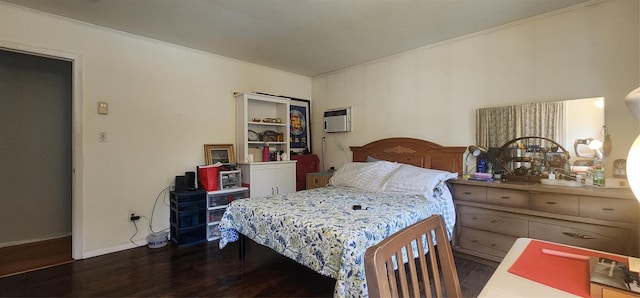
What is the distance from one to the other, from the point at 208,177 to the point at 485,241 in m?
3.12

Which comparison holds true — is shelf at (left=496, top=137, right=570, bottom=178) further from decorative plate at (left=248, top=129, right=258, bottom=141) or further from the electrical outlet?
the electrical outlet

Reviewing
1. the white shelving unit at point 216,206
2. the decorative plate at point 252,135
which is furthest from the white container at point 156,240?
the decorative plate at point 252,135

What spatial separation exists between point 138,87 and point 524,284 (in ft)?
12.3

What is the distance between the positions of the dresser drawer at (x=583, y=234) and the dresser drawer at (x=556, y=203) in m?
0.09

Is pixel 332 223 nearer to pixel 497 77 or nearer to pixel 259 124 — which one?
pixel 497 77

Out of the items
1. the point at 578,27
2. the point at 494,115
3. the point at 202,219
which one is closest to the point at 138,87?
the point at 202,219

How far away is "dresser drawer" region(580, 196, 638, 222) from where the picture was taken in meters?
1.91

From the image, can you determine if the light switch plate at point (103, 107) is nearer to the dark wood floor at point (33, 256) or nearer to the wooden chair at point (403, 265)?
the dark wood floor at point (33, 256)

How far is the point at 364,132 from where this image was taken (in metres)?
4.18

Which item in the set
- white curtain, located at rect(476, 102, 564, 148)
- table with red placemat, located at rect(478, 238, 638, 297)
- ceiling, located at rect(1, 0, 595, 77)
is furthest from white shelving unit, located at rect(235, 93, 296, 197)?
table with red placemat, located at rect(478, 238, 638, 297)

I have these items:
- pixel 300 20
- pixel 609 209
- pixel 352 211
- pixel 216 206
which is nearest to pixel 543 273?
pixel 352 211

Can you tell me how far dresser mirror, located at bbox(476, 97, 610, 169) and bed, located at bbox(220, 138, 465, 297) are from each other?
401 millimetres

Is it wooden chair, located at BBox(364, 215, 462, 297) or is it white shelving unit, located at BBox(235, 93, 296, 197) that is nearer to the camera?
wooden chair, located at BBox(364, 215, 462, 297)

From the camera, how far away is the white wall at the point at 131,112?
2781mm
